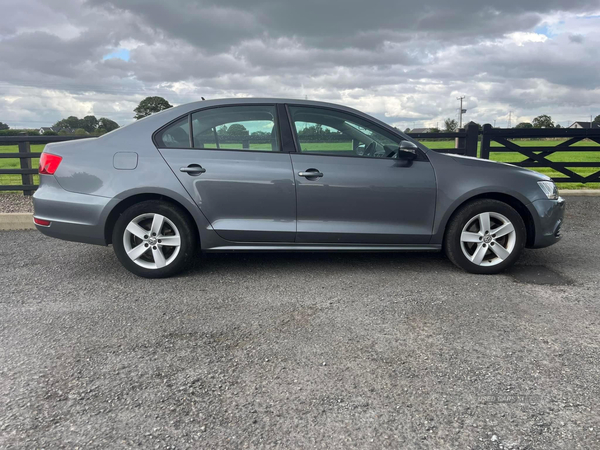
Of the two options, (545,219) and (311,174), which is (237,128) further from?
(545,219)

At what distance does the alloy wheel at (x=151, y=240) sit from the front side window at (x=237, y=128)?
2.58 feet

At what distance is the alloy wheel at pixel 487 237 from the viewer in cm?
430

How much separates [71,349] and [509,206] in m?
3.78

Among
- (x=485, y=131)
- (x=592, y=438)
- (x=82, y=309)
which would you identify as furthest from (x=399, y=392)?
(x=485, y=131)

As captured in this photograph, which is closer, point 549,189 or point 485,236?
point 485,236

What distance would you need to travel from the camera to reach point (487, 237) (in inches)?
170

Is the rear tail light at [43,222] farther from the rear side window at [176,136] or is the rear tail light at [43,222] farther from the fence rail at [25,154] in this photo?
the fence rail at [25,154]

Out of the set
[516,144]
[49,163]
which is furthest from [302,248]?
[516,144]

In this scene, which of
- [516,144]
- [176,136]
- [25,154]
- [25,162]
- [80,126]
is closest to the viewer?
[176,136]

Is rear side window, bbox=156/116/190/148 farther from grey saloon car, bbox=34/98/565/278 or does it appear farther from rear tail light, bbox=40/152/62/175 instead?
rear tail light, bbox=40/152/62/175

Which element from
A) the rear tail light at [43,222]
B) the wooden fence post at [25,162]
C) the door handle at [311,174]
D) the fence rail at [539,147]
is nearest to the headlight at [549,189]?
the door handle at [311,174]

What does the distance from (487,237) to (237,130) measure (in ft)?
8.28

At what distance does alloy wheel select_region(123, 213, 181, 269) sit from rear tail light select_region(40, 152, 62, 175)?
2.81 feet

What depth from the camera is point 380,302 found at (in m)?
3.64
